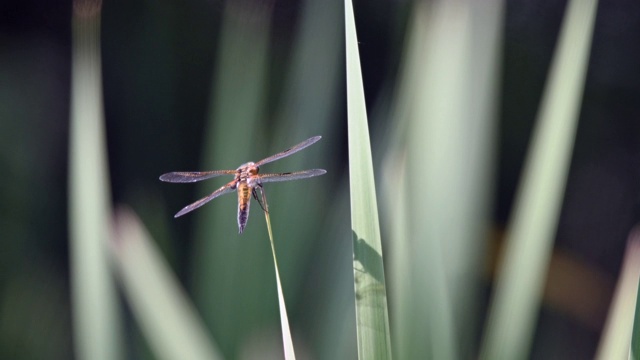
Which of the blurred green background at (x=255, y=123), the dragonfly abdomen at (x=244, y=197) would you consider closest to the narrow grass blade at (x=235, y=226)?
the blurred green background at (x=255, y=123)

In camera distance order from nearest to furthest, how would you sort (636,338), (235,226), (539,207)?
(636,338) → (539,207) → (235,226)

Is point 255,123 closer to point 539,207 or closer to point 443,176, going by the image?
point 443,176

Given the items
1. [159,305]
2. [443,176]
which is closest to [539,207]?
[443,176]

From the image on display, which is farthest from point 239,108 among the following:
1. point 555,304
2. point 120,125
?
point 555,304

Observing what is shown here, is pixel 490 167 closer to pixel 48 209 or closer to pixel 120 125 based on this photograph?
pixel 120 125

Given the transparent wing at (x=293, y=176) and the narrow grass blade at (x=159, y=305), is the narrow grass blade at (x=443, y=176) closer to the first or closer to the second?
the transparent wing at (x=293, y=176)

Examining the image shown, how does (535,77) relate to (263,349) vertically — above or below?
above
